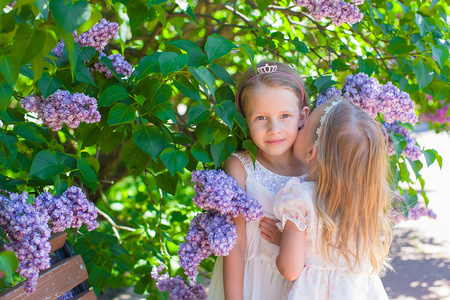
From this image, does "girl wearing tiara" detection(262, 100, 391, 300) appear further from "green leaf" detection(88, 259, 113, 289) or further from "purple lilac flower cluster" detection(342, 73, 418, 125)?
"green leaf" detection(88, 259, 113, 289)

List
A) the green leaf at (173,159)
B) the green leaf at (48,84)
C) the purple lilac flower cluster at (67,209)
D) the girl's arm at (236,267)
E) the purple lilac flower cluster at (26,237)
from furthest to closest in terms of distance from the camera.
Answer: the girl's arm at (236,267)
the green leaf at (173,159)
the green leaf at (48,84)
the purple lilac flower cluster at (67,209)
the purple lilac flower cluster at (26,237)

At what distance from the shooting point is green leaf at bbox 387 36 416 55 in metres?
2.04

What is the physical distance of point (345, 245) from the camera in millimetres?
1693

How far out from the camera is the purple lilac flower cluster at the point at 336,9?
186 centimetres

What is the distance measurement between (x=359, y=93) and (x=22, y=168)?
4.24ft

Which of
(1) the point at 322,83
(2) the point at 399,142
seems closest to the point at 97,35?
(1) the point at 322,83

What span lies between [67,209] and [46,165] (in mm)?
186

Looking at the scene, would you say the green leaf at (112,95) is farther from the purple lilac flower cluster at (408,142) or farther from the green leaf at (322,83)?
the purple lilac flower cluster at (408,142)

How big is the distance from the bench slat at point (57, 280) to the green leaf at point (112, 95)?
1.75 feet

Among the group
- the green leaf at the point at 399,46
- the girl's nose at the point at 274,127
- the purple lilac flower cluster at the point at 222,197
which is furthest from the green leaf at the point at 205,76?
the green leaf at the point at 399,46

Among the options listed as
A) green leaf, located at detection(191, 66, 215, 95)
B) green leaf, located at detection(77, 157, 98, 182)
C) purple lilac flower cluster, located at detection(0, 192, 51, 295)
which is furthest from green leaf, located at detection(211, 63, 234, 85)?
purple lilac flower cluster, located at detection(0, 192, 51, 295)

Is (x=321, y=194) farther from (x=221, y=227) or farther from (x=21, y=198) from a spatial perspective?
(x=21, y=198)

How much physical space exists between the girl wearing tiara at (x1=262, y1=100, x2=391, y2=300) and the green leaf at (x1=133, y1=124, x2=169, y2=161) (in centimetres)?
48

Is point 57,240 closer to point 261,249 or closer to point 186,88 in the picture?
point 186,88
